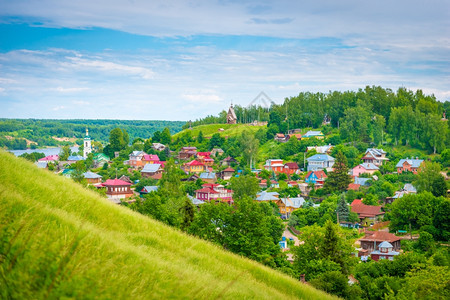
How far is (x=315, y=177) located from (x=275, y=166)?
6950mm

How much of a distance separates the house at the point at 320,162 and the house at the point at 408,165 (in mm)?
8151

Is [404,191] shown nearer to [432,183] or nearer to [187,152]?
[432,183]

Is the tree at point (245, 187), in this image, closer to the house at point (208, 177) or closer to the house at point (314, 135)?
the house at point (208, 177)

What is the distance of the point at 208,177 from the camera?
63.9 meters

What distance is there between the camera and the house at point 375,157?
64250 millimetres

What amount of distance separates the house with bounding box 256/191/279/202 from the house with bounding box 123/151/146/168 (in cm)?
2792

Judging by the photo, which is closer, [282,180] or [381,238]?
[381,238]

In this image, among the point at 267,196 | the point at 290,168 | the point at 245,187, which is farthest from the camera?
the point at 290,168

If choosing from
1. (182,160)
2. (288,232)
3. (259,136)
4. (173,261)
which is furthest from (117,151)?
(173,261)

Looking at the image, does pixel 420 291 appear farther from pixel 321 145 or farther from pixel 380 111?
pixel 380 111

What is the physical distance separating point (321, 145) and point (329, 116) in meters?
12.8

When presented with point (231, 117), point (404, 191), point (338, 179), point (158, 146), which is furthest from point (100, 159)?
point (404, 191)

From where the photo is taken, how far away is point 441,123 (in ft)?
219

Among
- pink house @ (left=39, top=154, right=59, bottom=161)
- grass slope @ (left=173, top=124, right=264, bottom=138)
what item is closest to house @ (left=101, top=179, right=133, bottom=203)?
grass slope @ (left=173, top=124, right=264, bottom=138)
